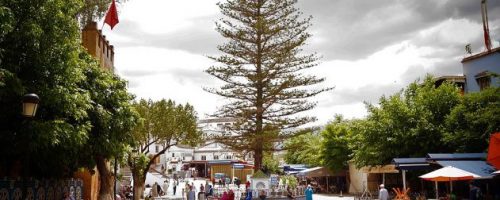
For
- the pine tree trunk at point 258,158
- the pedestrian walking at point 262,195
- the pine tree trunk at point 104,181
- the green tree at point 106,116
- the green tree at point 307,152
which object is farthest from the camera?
the green tree at point 307,152

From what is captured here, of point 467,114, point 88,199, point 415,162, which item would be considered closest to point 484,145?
point 467,114

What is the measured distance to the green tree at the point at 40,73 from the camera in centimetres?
1176

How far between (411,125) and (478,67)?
7.31 meters

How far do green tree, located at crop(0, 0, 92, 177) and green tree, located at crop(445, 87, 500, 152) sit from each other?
16.9m

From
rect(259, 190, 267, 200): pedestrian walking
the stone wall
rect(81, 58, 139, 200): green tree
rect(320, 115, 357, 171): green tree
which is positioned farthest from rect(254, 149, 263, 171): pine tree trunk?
rect(81, 58, 139, 200): green tree

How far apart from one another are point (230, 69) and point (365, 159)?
13174 mm

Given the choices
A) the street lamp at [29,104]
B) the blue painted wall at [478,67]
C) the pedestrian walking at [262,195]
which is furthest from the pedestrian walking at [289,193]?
the street lamp at [29,104]

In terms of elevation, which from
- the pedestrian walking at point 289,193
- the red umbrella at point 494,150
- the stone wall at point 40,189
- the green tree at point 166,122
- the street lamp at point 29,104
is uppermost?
the green tree at point 166,122

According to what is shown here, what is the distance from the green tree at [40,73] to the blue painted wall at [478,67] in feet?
79.0

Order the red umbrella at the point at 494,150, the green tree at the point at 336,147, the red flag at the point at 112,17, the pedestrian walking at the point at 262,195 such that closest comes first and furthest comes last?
1. the red umbrella at the point at 494,150
2. the red flag at the point at 112,17
3. the pedestrian walking at the point at 262,195
4. the green tree at the point at 336,147

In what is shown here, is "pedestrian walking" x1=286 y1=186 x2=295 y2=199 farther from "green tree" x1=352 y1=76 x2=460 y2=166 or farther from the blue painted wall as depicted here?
the blue painted wall

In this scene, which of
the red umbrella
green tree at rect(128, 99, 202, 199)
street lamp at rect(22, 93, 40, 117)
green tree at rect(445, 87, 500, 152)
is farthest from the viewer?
green tree at rect(128, 99, 202, 199)

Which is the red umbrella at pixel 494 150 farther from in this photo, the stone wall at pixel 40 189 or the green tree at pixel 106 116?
the stone wall at pixel 40 189

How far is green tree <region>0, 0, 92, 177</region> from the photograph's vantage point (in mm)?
11755
